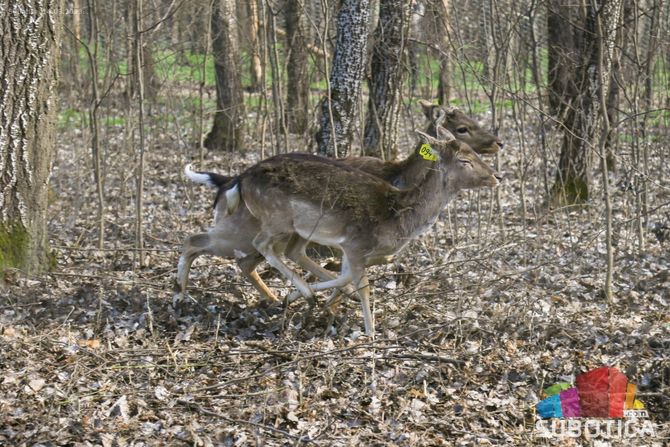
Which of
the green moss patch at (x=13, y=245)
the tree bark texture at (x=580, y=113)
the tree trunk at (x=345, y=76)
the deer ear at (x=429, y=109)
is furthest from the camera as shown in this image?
the tree bark texture at (x=580, y=113)

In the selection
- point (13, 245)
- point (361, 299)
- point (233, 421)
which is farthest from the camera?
point (13, 245)

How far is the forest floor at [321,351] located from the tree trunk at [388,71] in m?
1.98

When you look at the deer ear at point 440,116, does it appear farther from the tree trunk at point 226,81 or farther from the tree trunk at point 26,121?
the tree trunk at point 226,81

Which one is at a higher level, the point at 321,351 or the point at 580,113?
the point at 580,113

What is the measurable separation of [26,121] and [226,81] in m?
7.71

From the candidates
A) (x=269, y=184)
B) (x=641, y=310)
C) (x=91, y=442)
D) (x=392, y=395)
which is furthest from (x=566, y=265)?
(x=91, y=442)

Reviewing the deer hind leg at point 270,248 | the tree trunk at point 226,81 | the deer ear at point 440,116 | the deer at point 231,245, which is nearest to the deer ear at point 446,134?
the deer at point 231,245

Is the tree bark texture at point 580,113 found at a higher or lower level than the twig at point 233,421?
higher

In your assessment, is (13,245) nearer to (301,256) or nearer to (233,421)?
(301,256)

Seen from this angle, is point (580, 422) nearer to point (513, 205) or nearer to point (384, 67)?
point (384, 67)

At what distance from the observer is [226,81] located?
15.5 metres

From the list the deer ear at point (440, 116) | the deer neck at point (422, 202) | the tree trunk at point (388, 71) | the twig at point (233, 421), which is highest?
the tree trunk at point (388, 71)

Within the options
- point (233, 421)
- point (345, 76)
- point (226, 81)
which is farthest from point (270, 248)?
point (226, 81)

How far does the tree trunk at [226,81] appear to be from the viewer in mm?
13977
